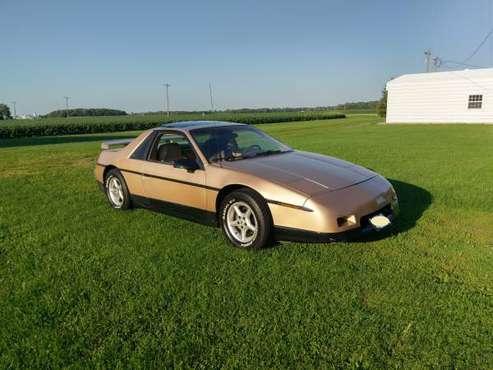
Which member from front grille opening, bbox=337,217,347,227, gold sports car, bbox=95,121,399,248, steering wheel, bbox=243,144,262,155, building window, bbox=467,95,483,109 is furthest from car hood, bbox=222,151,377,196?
building window, bbox=467,95,483,109

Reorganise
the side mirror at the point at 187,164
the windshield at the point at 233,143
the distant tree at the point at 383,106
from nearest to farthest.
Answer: the side mirror at the point at 187,164
the windshield at the point at 233,143
the distant tree at the point at 383,106

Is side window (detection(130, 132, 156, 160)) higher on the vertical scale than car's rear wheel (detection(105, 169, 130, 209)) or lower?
higher

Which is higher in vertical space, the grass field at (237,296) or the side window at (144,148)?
the side window at (144,148)

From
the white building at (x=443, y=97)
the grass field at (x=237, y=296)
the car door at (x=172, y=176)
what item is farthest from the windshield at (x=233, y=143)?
the white building at (x=443, y=97)

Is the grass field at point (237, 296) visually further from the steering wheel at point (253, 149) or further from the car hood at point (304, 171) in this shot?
the steering wheel at point (253, 149)

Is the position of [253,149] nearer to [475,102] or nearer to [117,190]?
[117,190]

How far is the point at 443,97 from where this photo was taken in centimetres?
2991

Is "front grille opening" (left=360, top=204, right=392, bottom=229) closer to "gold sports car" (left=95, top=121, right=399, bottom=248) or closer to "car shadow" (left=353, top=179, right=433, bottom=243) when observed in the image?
"gold sports car" (left=95, top=121, right=399, bottom=248)

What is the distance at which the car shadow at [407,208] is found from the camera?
4.01m

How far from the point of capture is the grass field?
2.24 meters

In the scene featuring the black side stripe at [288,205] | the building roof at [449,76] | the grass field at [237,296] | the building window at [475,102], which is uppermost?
the building roof at [449,76]

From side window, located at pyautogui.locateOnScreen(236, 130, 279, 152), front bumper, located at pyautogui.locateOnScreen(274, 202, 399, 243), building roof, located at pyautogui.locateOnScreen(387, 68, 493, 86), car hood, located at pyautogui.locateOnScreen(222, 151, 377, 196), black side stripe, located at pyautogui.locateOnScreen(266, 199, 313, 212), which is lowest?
front bumper, located at pyautogui.locateOnScreen(274, 202, 399, 243)

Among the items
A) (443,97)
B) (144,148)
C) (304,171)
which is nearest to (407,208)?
(304,171)

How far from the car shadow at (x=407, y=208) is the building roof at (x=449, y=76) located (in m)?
27.5
